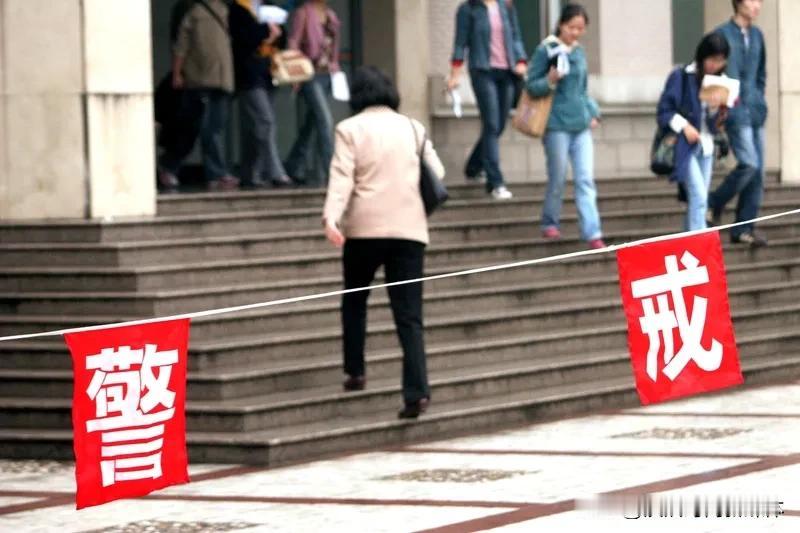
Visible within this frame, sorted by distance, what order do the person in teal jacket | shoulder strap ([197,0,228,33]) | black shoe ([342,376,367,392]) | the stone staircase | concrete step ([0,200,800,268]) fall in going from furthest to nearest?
shoulder strap ([197,0,228,33]) → the person in teal jacket → concrete step ([0,200,800,268]) → black shoe ([342,376,367,392]) → the stone staircase

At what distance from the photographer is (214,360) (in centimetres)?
1327

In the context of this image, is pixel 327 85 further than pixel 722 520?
Yes

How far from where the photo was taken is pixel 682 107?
17250mm

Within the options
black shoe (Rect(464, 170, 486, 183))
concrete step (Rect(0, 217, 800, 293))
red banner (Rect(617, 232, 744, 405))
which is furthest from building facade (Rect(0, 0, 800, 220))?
red banner (Rect(617, 232, 744, 405))

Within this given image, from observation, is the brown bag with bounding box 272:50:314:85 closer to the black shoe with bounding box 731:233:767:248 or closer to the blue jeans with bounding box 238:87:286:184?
the blue jeans with bounding box 238:87:286:184

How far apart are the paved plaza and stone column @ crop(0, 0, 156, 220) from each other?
2.70 meters

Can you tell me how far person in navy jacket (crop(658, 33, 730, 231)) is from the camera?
17094 millimetres

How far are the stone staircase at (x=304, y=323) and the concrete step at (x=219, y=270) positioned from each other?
1cm

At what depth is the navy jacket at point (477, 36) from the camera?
1864 cm

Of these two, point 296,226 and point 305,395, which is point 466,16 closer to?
point 296,226

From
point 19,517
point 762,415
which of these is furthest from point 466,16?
point 19,517

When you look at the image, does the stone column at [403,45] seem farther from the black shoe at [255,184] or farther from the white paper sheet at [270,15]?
the black shoe at [255,184]

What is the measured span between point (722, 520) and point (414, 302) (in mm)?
3606

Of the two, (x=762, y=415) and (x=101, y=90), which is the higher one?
(x=101, y=90)
